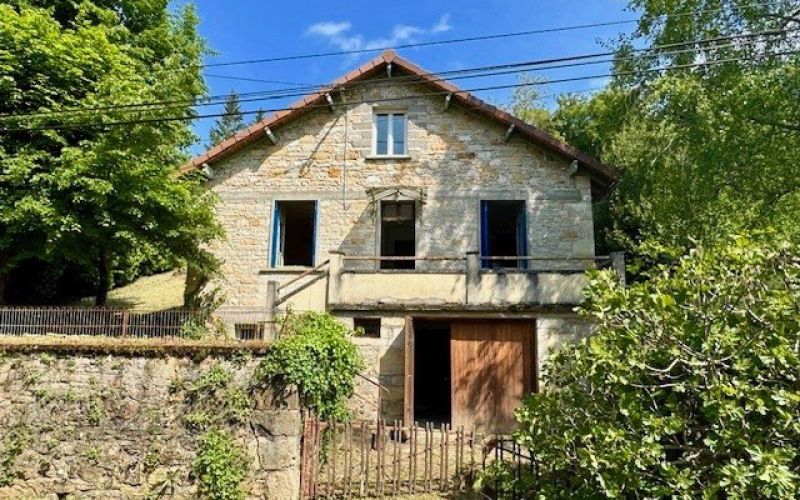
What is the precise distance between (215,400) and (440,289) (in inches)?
201

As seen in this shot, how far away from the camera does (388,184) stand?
13.9 metres

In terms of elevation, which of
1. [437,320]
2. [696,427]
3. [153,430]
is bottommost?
[153,430]

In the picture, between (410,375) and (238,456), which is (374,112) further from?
(238,456)

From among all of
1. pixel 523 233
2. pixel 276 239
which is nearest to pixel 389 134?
pixel 276 239

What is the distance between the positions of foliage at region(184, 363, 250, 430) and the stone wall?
0.26 feet

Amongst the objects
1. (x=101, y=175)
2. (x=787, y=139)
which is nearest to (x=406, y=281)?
(x=101, y=175)

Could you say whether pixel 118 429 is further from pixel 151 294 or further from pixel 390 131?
pixel 151 294

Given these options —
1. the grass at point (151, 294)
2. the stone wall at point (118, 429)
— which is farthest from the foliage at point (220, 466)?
the grass at point (151, 294)

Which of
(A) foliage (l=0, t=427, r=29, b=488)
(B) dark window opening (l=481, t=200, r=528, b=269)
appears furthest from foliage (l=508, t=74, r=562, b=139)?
(A) foliage (l=0, t=427, r=29, b=488)

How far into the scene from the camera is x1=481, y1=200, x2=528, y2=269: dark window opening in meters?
13.6

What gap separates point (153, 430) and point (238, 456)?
55.5 inches

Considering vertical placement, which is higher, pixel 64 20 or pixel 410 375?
pixel 64 20

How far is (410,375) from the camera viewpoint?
11.0 metres

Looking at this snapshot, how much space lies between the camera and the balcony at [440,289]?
11.4m
